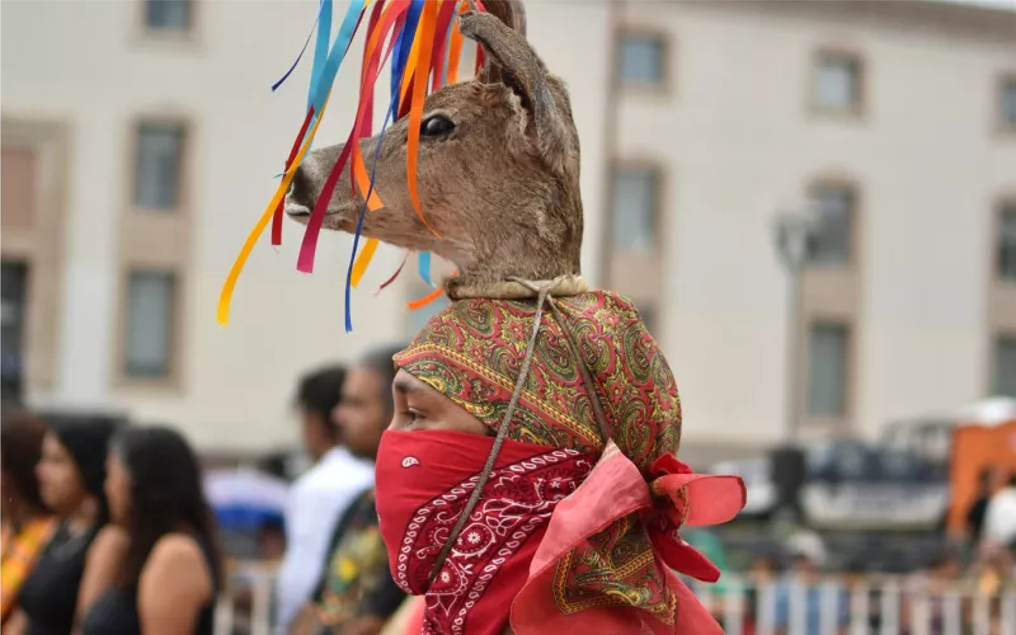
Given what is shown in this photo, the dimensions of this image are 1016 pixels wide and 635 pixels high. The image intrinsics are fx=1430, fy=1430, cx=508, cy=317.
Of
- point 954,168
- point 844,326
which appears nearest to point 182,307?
point 844,326

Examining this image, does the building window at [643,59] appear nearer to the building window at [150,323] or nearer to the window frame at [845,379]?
the window frame at [845,379]

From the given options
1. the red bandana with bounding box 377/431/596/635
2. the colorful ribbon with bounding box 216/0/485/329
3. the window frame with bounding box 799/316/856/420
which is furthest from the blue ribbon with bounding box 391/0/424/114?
the window frame with bounding box 799/316/856/420

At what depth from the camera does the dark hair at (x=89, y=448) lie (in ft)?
13.7

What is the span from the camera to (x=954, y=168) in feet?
79.8

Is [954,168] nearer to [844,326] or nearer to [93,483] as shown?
[844,326]

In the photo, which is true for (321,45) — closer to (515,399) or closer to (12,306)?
(515,399)

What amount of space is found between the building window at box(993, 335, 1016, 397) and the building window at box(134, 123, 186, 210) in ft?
47.2

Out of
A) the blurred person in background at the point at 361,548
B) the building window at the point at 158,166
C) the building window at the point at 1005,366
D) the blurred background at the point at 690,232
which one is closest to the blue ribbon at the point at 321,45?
the blurred person in background at the point at 361,548

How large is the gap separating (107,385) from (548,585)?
18.6m

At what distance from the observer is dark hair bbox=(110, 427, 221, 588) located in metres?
3.64

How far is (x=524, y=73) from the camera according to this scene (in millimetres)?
2014

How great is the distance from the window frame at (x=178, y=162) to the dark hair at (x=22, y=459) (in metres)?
15.3

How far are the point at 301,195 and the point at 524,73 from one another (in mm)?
377

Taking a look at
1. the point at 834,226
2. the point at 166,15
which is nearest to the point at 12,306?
the point at 166,15
